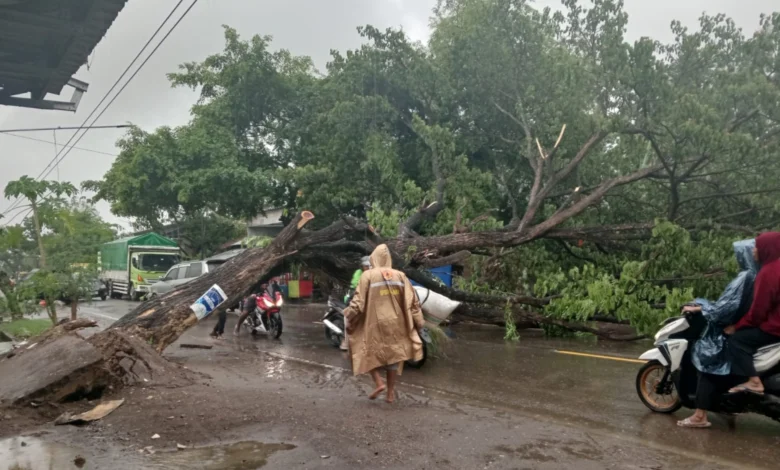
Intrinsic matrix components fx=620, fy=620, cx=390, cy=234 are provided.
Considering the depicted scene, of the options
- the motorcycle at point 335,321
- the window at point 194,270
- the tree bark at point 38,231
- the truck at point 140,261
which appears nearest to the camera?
the motorcycle at point 335,321

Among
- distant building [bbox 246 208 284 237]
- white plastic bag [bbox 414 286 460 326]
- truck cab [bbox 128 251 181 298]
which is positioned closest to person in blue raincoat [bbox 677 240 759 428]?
white plastic bag [bbox 414 286 460 326]

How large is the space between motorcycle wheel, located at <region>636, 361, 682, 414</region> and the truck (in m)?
23.3

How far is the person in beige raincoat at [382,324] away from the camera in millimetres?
6262

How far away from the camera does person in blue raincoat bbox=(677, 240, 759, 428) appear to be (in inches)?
209

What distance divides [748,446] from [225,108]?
20.9 meters

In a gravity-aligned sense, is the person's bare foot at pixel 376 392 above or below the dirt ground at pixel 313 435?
above

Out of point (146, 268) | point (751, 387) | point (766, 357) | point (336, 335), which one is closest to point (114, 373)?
point (336, 335)

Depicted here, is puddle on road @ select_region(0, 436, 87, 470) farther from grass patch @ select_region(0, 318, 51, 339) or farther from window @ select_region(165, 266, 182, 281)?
window @ select_region(165, 266, 182, 281)

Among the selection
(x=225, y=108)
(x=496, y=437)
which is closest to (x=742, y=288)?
(x=496, y=437)

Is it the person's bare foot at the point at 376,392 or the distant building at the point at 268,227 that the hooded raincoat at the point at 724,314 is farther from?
the distant building at the point at 268,227

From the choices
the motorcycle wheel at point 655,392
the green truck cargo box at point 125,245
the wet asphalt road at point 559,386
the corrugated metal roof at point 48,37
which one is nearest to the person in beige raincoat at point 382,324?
the wet asphalt road at point 559,386

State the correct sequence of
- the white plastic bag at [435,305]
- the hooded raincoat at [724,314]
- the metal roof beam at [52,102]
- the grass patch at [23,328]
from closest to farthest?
1. the hooded raincoat at [724,314]
2. the metal roof beam at [52,102]
3. the white plastic bag at [435,305]
4. the grass patch at [23,328]

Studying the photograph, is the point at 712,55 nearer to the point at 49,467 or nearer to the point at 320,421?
the point at 320,421

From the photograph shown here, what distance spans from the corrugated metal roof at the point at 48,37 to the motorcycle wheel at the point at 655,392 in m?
5.83
